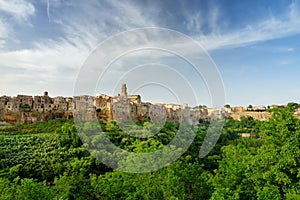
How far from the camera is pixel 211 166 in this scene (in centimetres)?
2164

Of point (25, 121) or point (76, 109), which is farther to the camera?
point (25, 121)

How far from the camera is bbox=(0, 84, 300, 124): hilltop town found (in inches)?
1007

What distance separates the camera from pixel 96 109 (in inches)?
1062

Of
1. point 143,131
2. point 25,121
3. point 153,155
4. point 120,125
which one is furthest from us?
point 25,121

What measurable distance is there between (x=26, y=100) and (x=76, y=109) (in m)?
18.9

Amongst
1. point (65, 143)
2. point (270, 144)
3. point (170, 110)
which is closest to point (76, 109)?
point (65, 143)

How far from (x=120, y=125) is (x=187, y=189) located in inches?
494

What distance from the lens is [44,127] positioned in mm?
29984

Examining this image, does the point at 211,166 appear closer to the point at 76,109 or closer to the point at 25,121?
the point at 76,109

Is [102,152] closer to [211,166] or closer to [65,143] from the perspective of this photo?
[65,143]

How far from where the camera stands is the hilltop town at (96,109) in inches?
1007

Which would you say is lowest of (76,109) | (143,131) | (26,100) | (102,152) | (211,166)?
(211,166)

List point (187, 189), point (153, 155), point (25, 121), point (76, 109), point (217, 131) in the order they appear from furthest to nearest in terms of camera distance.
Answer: point (25, 121) → point (217, 131) → point (76, 109) → point (153, 155) → point (187, 189)

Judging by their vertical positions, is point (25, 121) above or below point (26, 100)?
below
